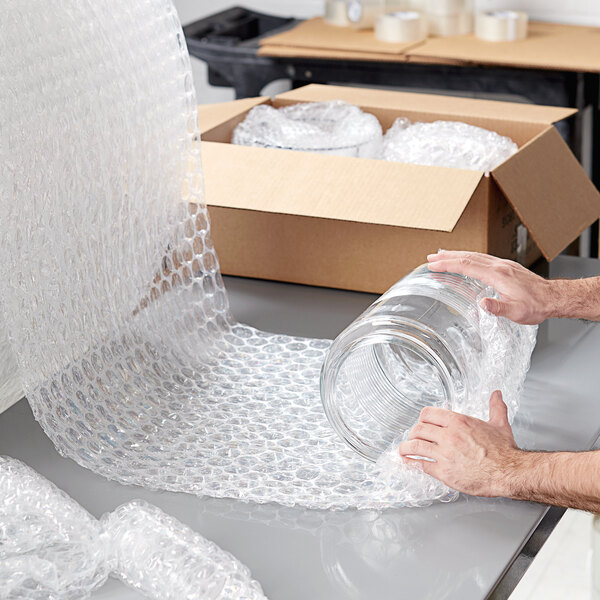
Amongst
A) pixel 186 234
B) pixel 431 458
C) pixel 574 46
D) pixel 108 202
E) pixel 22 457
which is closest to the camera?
pixel 431 458

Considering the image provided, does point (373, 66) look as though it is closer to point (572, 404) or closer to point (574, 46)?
point (574, 46)

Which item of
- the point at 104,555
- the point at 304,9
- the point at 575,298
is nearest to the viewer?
the point at 104,555

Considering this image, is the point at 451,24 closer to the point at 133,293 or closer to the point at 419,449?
the point at 133,293

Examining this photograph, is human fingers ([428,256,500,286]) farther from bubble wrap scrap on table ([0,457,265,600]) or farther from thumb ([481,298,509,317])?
bubble wrap scrap on table ([0,457,265,600])

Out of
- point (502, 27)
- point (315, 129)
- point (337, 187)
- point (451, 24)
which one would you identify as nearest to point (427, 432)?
point (337, 187)

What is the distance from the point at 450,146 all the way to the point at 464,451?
2.41 feet

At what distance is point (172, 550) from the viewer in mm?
1051

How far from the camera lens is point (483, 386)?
3.97 feet

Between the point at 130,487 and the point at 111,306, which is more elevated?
the point at 111,306

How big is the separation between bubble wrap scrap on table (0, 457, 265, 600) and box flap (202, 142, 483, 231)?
1.92ft

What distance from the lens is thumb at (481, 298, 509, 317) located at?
4.16 feet

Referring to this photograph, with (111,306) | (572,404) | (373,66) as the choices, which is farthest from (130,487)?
(373,66)

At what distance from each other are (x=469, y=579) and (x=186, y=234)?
2.51 feet

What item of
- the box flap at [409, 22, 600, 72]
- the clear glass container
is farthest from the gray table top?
the box flap at [409, 22, 600, 72]
